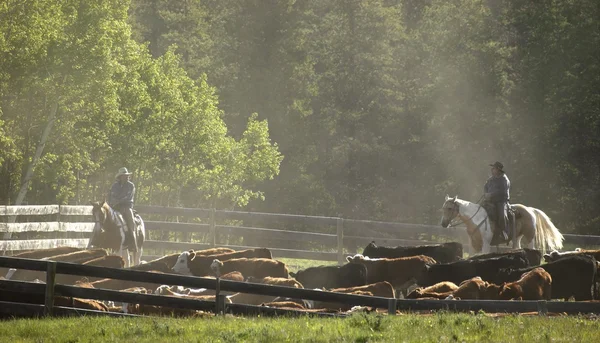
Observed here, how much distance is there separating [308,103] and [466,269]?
5764 cm

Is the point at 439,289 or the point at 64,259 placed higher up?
the point at 64,259

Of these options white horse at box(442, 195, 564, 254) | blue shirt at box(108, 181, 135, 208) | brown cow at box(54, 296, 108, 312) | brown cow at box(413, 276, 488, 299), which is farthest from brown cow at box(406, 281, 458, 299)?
blue shirt at box(108, 181, 135, 208)

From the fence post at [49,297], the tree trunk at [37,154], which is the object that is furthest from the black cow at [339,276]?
the tree trunk at [37,154]

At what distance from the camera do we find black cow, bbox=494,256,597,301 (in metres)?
18.3

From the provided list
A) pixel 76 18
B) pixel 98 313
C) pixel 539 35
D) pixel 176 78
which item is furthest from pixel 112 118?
pixel 98 313

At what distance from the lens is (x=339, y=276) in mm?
19891

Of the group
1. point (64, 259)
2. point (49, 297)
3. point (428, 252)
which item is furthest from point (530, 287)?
point (64, 259)

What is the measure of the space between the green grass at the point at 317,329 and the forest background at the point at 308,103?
2301 centimetres

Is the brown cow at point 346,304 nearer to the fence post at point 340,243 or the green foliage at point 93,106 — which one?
the fence post at point 340,243

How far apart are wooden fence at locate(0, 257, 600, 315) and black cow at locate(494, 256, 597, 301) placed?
16.5 feet

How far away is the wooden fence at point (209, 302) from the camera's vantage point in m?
13.4

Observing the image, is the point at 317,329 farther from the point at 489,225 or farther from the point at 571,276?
the point at 489,225

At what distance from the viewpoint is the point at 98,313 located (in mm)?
14141

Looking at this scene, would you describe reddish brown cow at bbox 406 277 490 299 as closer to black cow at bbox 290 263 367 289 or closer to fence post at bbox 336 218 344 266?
black cow at bbox 290 263 367 289
